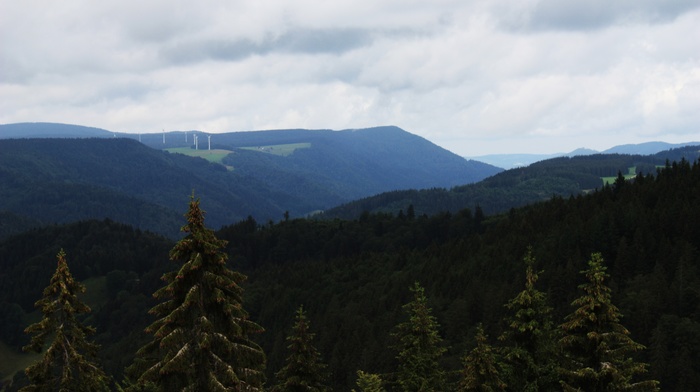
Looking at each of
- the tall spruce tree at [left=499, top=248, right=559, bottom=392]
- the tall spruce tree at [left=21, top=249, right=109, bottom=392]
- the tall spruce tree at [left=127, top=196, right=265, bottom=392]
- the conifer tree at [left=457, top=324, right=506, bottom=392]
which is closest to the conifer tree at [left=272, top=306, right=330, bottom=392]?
the conifer tree at [left=457, top=324, right=506, bottom=392]

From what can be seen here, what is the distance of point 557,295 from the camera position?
112m

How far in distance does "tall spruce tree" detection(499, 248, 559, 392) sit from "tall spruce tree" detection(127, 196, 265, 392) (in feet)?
47.2

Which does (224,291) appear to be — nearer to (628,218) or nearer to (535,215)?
(628,218)

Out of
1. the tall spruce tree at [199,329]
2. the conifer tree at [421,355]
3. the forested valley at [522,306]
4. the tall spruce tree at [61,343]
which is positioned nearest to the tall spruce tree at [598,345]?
the forested valley at [522,306]

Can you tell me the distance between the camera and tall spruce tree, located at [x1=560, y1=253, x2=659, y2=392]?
88.8ft

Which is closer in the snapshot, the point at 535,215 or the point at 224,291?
the point at 224,291

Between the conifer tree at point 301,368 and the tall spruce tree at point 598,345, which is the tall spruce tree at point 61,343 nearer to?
the conifer tree at point 301,368

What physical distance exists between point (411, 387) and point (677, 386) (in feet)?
168

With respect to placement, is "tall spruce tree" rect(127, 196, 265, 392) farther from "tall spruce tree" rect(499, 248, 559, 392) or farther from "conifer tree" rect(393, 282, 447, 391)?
"conifer tree" rect(393, 282, 447, 391)

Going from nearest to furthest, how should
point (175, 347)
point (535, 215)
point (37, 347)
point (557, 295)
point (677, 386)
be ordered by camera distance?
point (175, 347) < point (37, 347) < point (677, 386) < point (557, 295) < point (535, 215)

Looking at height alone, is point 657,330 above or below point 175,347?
below

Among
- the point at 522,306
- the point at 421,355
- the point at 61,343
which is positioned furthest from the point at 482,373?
the point at 61,343

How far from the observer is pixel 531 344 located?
3206 cm

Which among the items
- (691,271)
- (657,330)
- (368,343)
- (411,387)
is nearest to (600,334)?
(411,387)
